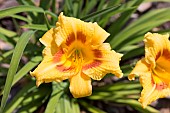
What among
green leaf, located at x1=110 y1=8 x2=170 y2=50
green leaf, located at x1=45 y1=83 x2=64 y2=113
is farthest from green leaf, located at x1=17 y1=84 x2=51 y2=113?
green leaf, located at x1=110 y1=8 x2=170 y2=50

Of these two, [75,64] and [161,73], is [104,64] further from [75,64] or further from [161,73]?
[161,73]

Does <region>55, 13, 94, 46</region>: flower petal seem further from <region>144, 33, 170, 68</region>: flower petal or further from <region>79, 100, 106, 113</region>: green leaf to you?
<region>79, 100, 106, 113</region>: green leaf

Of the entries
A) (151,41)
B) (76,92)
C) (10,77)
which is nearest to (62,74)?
(76,92)

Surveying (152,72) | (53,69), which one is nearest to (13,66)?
(53,69)

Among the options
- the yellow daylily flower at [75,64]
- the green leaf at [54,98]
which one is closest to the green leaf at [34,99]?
the green leaf at [54,98]

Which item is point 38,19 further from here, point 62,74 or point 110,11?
point 62,74

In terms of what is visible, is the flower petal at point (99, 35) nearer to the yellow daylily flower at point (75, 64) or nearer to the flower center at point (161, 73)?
the yellow daylily flower at point (75, 64)
